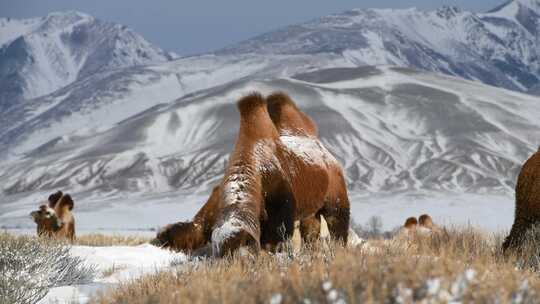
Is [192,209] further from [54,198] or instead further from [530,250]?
[530,250]

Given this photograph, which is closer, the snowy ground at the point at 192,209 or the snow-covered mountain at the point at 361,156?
the snowy ground at the point at 192,209

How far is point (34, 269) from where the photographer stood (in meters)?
9.08

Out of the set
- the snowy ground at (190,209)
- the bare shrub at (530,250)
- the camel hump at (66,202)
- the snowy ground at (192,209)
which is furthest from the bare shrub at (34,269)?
the snowy ground at (192,209)

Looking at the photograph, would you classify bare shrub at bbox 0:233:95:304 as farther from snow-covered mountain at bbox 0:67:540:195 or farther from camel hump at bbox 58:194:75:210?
snow-covered mountain at bbox 0:67:540:195

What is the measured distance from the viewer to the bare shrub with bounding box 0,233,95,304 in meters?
7.32

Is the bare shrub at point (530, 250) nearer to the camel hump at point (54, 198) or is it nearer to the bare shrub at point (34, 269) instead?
the bare shrub at point (34, 269)

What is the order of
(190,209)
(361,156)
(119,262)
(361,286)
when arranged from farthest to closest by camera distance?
1. (361,156)
2. (190,209)
3. (119,262)
4. (361,286)

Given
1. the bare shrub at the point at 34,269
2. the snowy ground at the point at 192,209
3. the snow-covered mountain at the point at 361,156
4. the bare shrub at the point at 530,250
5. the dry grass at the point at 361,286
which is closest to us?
the dry grass at the point at 361,286

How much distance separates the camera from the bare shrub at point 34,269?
24.0ft

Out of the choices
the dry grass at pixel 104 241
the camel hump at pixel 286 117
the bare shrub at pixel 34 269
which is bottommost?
the dry grass at pixel 104 241

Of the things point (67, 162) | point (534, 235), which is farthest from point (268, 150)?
point (67, 162)

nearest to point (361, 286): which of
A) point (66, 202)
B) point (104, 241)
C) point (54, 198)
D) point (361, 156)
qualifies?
point (104, 241)

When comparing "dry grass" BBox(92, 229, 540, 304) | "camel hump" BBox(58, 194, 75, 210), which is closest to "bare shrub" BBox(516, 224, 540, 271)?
A: "dry grass" BBox(92, 229, 540, 304)

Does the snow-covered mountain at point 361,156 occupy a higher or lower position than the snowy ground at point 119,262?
lower
